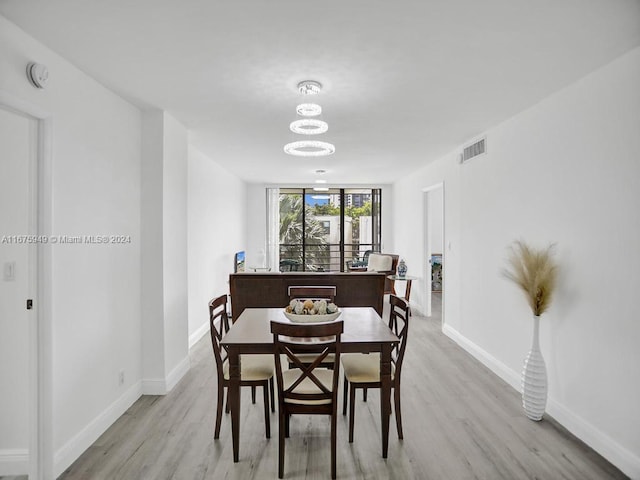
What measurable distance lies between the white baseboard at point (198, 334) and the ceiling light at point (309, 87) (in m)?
3.48

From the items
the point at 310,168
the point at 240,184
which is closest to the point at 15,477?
the point at 310,168

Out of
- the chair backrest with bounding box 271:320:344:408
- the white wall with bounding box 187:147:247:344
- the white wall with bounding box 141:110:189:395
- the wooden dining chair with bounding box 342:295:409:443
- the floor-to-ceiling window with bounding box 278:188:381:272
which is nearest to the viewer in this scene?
the chair backrest with bounding box 271:320:344:408

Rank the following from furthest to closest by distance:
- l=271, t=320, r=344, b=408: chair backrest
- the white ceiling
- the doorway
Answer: the doorway < l=271, t=320, r=344, b=408: chair backrest < the white ceiling

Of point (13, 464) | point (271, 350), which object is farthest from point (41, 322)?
point (271, 350)

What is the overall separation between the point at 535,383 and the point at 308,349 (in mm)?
1923

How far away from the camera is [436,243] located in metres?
9.52

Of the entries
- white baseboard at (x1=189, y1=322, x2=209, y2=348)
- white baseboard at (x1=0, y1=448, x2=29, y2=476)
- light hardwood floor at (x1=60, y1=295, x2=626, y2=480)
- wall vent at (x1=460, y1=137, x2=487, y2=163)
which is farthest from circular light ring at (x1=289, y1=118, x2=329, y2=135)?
white baseboard at (x1=189, y1=322, x2=209, y2=348)

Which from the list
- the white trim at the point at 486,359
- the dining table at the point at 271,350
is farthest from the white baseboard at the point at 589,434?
the dining table at the point at 271,350

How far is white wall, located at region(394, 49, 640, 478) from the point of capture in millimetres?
2338

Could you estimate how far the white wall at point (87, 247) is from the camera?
2.30m

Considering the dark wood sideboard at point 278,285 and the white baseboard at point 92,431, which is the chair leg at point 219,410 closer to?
the white baseboard at point 92,431

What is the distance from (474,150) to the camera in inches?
176

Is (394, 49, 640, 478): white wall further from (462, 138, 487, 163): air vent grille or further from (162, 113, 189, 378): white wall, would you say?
(162, 113, 189, 378): white wall

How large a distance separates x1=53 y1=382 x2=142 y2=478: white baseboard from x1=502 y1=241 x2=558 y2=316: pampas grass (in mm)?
3379
